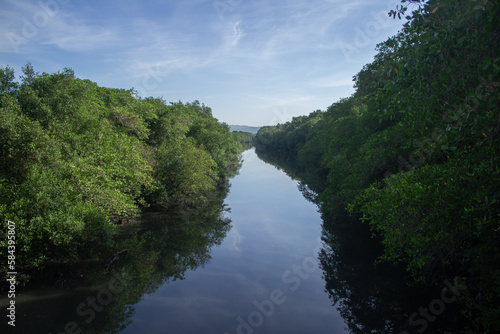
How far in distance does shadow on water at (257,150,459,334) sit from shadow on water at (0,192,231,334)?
27.7ft

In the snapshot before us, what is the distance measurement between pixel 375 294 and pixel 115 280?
43.4ft

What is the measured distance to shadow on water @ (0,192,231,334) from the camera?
11992 millimetres

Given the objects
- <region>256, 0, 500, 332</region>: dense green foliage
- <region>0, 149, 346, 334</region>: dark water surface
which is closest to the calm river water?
<region>0, 149, 346, 334</region>: dark water surface

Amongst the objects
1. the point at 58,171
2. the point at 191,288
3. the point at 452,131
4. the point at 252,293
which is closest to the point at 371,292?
the point at 252,293

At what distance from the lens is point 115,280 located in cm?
1559

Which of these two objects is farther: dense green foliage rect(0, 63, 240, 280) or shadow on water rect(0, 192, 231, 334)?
dense green foliage rect(0, 63, 240, 280)

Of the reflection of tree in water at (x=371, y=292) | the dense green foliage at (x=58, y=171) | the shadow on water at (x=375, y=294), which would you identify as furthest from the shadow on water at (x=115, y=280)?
the shadow on water at (x=375, y=294)

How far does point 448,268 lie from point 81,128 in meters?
22.8

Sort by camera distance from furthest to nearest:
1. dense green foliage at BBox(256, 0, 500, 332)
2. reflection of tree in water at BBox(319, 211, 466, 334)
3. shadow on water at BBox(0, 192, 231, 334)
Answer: reflection of tree in water at BBox(319, 211, 466, 334) → shadow on water at BBox(0, 192, 231, 334) → dense green foliage at BBox(256, 0, 500, 332)

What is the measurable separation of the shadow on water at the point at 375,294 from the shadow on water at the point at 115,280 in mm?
8448

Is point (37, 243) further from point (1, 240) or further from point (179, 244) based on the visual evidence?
point (179, 244)

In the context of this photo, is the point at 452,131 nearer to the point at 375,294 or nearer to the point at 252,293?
the point at 375,294

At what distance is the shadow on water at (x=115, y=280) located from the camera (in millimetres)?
11992

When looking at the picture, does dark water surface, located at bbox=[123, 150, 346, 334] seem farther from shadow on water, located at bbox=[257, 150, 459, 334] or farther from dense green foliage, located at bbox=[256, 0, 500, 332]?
dense green foliage, located at bbox=[256, 0, 500, 332]
